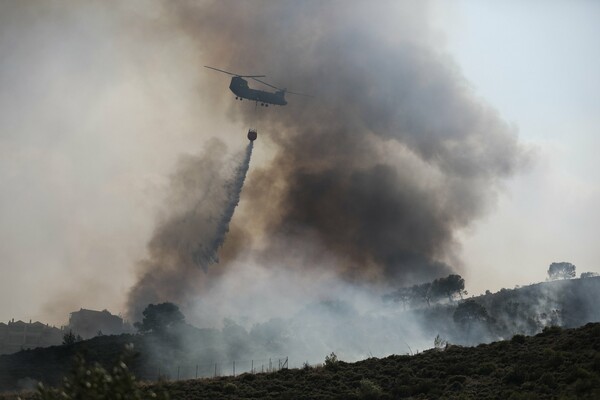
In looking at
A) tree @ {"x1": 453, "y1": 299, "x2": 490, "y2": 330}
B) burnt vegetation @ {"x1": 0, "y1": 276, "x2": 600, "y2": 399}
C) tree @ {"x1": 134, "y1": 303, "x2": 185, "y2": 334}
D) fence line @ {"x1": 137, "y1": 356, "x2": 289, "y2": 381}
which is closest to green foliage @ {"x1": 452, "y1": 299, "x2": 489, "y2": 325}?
tree @ {"x1": 453, "y1": 299, "x2": 490, "y2": 330}

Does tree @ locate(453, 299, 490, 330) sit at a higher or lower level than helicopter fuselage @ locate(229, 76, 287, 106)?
lower

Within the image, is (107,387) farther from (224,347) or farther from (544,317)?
(544,317)

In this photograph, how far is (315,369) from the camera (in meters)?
83.0

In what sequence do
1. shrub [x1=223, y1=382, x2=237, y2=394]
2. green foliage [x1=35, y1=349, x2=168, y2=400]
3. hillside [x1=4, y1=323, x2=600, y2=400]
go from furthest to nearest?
shrub [x1=223, y1=382, x2=237, y2=394] < hillside [x1=4, y1=323, x2=600, y2=400] < green foliage [x1=35, y1=349, x2=168, y2=400]

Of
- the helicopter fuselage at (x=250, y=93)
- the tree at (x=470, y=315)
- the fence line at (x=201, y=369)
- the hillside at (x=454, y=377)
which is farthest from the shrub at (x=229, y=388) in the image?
the tree at (x=470, y=315)

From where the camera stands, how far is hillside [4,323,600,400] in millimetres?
60750

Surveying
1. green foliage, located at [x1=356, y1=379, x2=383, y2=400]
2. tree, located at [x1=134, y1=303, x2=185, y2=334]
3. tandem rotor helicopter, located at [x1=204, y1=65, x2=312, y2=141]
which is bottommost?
green foliage, located at [x1=356, y1=379, x2=383, y2=400]

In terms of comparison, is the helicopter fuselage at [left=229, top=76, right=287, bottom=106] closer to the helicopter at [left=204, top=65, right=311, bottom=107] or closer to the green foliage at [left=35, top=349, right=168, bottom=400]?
A: the helicopter at [left=204, top=65, right=311, bottom=107]

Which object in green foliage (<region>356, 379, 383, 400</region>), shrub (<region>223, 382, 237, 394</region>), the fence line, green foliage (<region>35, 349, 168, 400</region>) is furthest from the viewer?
the fence line

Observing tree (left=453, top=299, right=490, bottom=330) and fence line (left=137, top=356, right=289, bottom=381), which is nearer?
fence line (left=137, top=356, right=289, bottom=381)

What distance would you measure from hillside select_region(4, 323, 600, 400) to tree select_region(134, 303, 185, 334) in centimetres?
7883

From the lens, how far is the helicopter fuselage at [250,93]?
144500 millimetres

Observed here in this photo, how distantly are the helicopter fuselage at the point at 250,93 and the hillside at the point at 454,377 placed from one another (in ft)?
252

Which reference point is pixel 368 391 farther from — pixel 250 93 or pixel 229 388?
pixel 250 93
